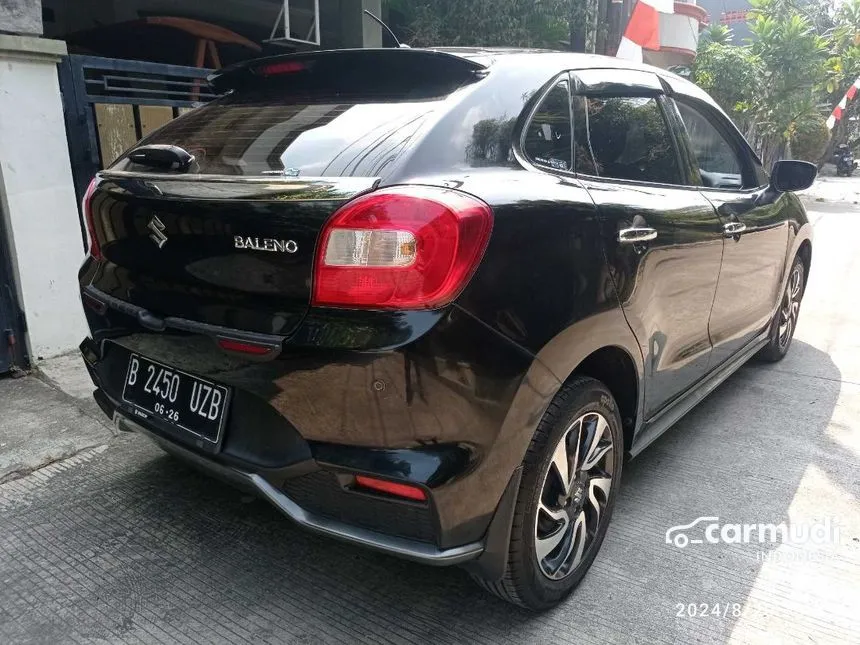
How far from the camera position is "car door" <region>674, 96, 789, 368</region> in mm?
3148

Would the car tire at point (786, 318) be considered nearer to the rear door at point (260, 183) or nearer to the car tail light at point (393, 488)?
the rear door at point (260, 183)

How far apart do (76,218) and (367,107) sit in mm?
2769

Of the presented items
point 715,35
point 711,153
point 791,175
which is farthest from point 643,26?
point 715,35

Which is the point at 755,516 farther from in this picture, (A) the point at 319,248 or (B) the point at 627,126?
(A) the point at 319,248

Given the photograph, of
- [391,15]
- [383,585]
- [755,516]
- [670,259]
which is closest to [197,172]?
[383,585]

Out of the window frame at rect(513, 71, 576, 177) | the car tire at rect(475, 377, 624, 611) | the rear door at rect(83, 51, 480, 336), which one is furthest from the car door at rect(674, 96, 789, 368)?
the rear door at rect(83, 51, 480, 336)

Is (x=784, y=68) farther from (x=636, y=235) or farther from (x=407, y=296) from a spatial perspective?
(x=407, y=296)

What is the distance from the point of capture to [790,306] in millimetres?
4562

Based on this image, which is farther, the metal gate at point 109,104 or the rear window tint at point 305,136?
the metal gate at point 109,104

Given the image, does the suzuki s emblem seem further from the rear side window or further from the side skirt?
the side skirt

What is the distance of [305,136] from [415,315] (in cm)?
74

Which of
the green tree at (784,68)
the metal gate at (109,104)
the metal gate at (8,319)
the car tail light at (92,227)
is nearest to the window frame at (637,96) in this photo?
the car tail light at (92,227)

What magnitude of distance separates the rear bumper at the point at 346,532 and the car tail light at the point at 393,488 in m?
0.13
